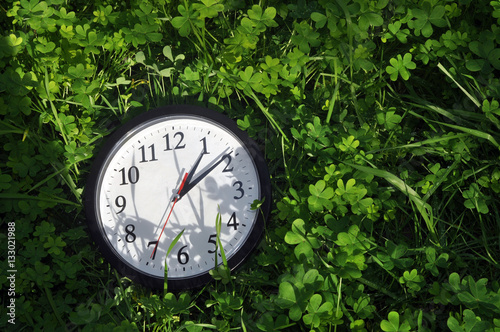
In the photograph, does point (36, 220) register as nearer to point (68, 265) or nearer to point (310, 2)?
point (68, 265)

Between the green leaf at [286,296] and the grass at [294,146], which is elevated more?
the grass at [294,146]

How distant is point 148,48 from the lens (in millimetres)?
2791

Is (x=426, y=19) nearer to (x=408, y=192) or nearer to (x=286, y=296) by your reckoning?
(x=408, y=192)

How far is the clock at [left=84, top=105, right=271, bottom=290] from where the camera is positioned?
7.95 ft

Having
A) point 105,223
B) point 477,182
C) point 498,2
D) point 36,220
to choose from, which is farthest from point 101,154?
point 498,2

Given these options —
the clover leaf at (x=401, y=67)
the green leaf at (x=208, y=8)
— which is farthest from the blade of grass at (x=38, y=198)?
Result: the clover leaf at (x=401, y=67)

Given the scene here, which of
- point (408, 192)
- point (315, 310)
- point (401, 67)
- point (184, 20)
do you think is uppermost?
point (184, 20)

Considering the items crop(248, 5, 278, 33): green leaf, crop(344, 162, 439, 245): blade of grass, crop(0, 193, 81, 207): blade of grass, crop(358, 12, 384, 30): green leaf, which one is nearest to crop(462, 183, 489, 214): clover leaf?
crop(344, 162, 439, 245): blade of grass

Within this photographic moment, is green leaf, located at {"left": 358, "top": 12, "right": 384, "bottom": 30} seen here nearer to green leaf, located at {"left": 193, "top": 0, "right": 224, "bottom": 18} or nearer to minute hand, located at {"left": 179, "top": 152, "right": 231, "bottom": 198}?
green leaf, located at {"left": 193, "top": 0, "right": 224, "bottom": 18}

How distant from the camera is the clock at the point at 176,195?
7.95ft

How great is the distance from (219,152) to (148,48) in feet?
2.59

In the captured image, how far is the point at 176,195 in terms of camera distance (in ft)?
8.06

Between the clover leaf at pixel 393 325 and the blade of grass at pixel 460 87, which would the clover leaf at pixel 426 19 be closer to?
the blade of grass at pixel 460 87

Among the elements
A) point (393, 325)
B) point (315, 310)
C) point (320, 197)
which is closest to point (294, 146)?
point (320, 197)
